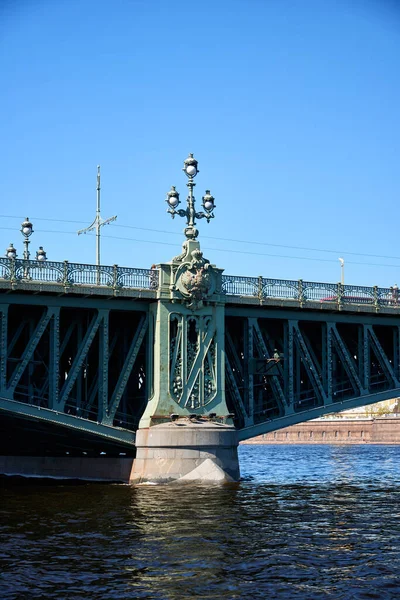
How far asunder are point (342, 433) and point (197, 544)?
14389cm

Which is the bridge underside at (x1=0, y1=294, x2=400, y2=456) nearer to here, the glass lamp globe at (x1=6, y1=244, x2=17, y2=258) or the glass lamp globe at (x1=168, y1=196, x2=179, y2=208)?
the glass lamp globe at (x1=168, y1=196, x2=179, y2=208)

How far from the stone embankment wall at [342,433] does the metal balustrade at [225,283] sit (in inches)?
4036

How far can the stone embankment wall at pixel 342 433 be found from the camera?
157m

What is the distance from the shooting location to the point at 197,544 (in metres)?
28.0

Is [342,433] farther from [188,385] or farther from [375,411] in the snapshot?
[188,385]

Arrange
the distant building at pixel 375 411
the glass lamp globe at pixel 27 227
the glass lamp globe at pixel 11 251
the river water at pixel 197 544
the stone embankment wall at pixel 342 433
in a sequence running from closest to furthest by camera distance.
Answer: the river water at pixel 197 544, the glass lamp globe at pixel 27 227, the glass lamp globe at pixel 11 251, the stone embankment wall at pixel 342 433, the distant building at pixel 375 411

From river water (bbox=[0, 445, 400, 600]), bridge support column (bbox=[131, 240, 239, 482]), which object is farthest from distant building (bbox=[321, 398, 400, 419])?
river water (bbox=[0, 445, 400, 600])

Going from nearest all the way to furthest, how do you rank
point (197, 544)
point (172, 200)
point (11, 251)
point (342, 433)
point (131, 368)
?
1. point (197, 544)
2. point (131, 368)
3. point (172, 200)
4. point (11, 251)
5. point (342, 433)

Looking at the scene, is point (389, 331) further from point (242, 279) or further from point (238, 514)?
point (238, 514)

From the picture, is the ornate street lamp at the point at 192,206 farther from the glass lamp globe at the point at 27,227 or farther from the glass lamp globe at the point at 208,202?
the glass lamp globe at the point at 27,227

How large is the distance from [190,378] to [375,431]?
11779 centimetres

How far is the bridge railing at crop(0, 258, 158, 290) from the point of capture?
43.9 meters

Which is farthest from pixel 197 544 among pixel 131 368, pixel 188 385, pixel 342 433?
pixel 342 433

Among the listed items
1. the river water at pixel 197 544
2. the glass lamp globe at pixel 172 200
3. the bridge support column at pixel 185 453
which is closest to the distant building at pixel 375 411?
the bridge support column at pixel 185 453
